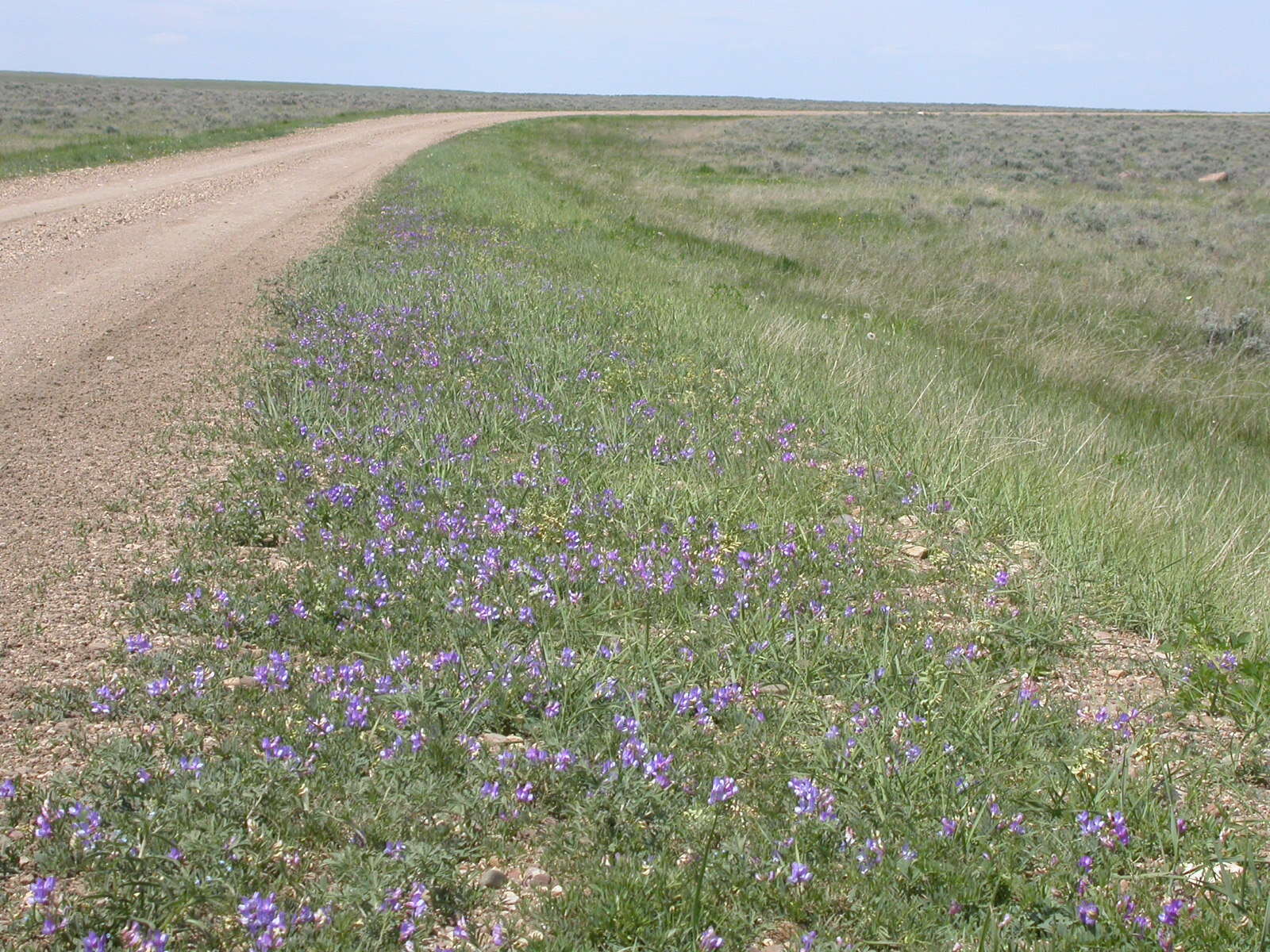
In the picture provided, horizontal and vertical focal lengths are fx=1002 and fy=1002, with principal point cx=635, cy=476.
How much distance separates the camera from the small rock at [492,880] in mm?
2645

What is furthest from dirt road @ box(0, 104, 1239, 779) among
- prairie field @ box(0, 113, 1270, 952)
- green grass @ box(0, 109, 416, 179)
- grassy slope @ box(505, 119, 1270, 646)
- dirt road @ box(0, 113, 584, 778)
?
grassy slope @ box(505, 119, 1270, 646)

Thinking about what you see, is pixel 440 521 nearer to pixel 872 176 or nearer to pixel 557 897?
pixel 557 897

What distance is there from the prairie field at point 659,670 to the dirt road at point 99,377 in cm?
24

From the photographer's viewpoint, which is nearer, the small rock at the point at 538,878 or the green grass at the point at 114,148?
the small rock at the point at 538,878

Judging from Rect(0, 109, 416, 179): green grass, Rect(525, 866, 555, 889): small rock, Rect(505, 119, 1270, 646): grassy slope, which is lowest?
Rect(525, 866, 555, 889): small rock

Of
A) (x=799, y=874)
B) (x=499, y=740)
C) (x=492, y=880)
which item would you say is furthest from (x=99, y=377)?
(x=799, y=874)

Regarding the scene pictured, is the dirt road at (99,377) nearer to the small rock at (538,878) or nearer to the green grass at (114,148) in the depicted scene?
the small rock at (538,878)

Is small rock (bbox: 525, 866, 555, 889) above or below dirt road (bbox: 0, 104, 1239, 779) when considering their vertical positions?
below

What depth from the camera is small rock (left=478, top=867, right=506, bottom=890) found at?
2645 mm

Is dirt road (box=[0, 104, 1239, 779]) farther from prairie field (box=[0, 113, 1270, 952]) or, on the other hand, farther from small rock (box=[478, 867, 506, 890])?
small rock (box=[478, 867, 506, 890])

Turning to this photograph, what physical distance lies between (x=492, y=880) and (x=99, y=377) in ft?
18.2

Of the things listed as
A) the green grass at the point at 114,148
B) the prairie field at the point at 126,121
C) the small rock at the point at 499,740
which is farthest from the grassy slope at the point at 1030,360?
the prairie field at the point at 126,121

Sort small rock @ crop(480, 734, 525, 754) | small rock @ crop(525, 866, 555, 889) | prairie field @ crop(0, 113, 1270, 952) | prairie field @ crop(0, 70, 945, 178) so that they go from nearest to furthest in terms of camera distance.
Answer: prairie field @ crop(0, 113, 1270, 952) < small rock @ crop(525, 866, 555, 889) < small rock @ crop(480, 734, 525, 754) < prairie field @ crop(0, 70, 945, 178)

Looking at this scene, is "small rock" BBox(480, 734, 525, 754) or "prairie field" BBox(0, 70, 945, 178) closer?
"small rock" BBox(480, 734, 525, 754)
